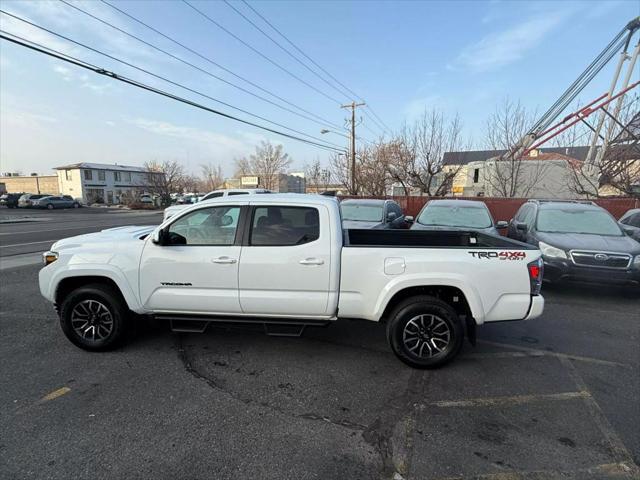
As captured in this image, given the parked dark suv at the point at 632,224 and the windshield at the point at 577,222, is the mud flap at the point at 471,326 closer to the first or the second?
the windshield at the point at 577,222

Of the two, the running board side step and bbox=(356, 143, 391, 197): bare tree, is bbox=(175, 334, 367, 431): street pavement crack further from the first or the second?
bbox=(356, 143, 391, 197): bare tree

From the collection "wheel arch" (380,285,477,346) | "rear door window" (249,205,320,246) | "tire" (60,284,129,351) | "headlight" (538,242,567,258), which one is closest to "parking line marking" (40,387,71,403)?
"tire" (60,284,129,351)

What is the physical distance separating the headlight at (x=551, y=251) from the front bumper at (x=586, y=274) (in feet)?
0.29

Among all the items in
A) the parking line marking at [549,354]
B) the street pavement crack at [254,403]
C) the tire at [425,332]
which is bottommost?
the parking line marking at [549,354]

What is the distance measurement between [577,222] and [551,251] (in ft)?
5.71

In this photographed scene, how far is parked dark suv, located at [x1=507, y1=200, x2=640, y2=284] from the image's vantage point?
570cm

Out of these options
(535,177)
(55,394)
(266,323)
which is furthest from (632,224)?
(535,177)

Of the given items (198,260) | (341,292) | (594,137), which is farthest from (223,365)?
(594,137)

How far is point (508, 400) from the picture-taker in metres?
3.09

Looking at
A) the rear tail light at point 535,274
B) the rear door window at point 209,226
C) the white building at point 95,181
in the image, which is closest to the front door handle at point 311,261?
→ the rear door window at point 209,226

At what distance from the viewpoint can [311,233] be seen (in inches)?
142

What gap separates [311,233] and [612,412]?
3.10 metres

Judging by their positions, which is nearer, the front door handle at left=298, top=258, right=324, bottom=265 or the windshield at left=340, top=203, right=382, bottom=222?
the front door handle at left=298, top=258, right=324, bottom=265

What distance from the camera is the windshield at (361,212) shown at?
9641 millimetres
